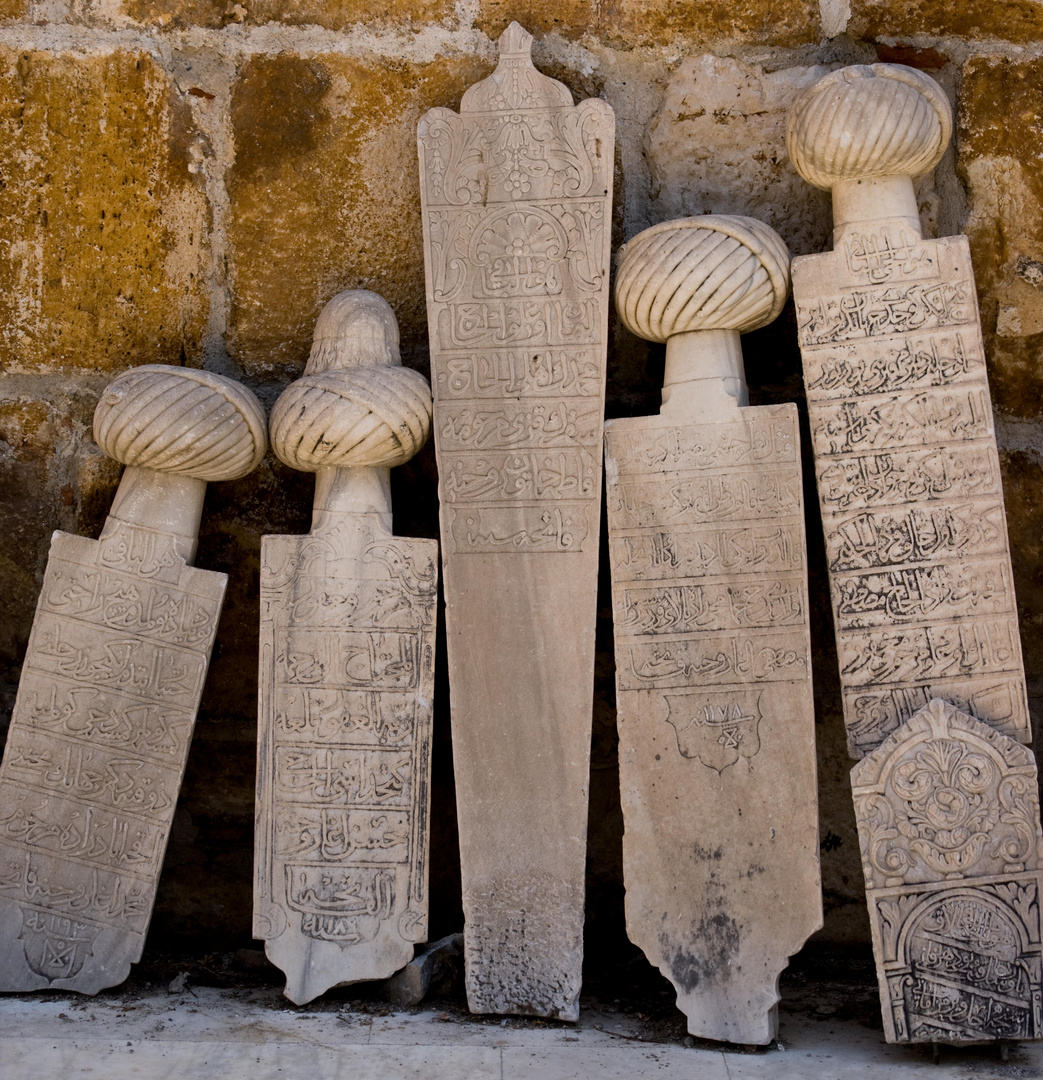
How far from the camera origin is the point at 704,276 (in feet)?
7.92

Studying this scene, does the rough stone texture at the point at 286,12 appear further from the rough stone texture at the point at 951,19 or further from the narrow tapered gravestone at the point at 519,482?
the rough stone texture at the point at 951,19

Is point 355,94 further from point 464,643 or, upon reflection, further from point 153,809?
point 153,809

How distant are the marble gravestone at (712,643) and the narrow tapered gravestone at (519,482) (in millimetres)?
73

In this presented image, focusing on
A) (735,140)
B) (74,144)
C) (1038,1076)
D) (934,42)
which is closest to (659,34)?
(735,140)

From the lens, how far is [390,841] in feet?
7.74

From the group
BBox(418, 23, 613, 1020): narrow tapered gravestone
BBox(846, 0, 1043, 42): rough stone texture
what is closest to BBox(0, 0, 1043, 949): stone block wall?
BBox(846, 0, 1043, 42): rough stone texture

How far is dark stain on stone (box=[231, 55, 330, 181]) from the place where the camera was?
269 cm

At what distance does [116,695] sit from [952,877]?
4.21 feet

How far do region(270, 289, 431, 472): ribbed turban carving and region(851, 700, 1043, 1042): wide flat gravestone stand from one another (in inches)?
34.3

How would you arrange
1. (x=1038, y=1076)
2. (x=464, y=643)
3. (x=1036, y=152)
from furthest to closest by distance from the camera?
(x=1036, y=152) → (x=464, y=643) → (x=1038, y=1076)

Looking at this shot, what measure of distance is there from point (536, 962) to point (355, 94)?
1490 mm

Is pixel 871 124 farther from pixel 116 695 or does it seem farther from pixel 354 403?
pixel 116 695

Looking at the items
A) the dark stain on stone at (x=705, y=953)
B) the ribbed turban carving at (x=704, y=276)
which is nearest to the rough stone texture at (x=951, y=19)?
the ribbed turban carving at (x=704, y=276)

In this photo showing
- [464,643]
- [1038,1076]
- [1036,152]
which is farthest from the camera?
[1036,152]
